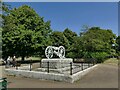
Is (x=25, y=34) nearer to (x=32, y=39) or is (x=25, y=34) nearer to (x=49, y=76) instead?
(x=32, y=39)

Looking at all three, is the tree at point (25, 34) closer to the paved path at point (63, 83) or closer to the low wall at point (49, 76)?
the low wall at point (49, 76)

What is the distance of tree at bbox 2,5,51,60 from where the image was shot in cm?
3066

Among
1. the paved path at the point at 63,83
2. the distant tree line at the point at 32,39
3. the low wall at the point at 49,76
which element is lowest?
the paved path at the point at 63,83

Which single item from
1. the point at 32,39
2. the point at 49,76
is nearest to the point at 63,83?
the point at 49,76

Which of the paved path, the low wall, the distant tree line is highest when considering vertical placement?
the distant tree line

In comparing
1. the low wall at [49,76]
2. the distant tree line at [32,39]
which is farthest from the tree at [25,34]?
the low wall at [49,76]

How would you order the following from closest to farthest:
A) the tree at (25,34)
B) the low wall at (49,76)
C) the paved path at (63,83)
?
the paved path at (63,83) < the low wall at (49,76) < the tree at (25,34)

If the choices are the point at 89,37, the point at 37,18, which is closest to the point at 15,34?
the point at 37,18

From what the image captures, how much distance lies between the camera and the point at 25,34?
30.8 m

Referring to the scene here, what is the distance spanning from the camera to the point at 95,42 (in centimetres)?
3688

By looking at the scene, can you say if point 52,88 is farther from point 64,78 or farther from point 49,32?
point 49,32

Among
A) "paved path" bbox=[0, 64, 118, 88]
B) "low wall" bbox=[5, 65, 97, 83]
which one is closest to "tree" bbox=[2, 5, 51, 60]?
"low wall" bbox=[5, 65, 97, 83]

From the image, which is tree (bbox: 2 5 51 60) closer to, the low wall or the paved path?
the low wall

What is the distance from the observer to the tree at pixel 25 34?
101 ft
